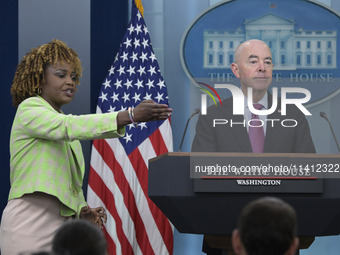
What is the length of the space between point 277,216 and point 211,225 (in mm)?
1354

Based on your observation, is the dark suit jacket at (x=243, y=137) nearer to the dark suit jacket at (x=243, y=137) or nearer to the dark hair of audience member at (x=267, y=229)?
the dark suit jacket at (x=243, y=137)

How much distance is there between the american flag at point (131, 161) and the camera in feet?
18.3

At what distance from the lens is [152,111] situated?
9.93 feet

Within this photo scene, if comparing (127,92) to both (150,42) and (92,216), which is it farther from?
(92,216)

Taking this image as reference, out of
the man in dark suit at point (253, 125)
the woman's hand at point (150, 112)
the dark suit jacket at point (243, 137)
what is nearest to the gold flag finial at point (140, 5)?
the man in dark suit at point (253, 125)

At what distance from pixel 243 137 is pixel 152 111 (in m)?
1.00

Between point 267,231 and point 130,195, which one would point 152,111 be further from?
point 130,195

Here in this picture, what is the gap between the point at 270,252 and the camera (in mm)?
1935

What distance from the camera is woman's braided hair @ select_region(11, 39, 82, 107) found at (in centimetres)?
349

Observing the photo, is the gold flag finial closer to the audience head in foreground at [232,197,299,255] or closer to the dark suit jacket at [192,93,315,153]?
the dark suit jacket at [192,93,315,153]

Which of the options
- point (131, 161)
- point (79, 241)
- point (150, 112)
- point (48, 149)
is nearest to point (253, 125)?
point (150, 112)

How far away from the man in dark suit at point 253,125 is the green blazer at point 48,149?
0.92 m

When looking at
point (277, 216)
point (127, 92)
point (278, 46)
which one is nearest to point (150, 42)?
point (127, 92)

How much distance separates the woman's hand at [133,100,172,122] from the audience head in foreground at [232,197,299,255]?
1.06 meters
